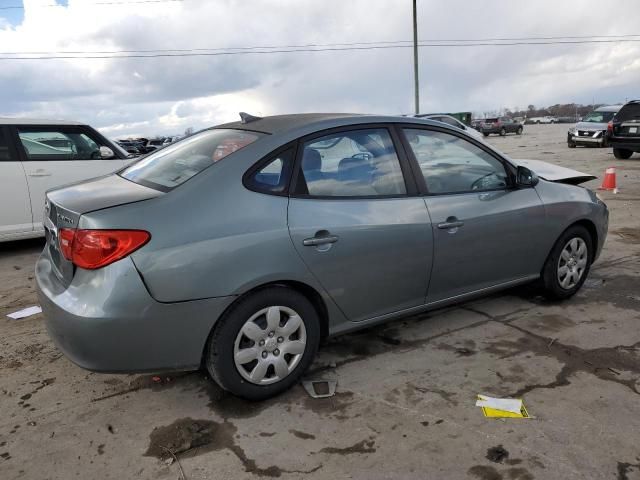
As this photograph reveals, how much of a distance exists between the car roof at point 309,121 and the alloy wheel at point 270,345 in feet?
3.58

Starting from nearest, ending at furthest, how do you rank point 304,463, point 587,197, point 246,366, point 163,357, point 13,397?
point 304,463 → point 163,357 → point 246,366 → point 13,397 → point 587,197

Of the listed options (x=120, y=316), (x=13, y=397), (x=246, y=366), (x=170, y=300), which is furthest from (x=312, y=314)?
(x=13, y=397)

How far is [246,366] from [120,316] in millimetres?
750

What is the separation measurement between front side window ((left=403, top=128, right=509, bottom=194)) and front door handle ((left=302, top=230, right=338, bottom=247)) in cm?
90

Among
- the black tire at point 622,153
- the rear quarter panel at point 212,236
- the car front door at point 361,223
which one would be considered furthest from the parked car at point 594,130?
the rear quarter panel at point 212,236

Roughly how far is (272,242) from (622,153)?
1734cm

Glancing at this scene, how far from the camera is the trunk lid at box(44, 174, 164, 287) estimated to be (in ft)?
8.98

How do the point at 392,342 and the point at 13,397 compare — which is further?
the point at 392,342

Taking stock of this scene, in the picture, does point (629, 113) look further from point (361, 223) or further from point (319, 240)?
point (319, 240)

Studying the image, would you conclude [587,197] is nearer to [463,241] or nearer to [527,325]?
[527,325]

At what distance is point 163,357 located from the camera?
2.72 m

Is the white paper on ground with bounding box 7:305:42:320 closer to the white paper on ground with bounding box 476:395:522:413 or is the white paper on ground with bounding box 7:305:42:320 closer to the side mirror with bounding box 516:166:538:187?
the white paper on ground with bounding box 476:395:522:413

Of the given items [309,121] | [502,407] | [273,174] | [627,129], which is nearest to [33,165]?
[309,121]

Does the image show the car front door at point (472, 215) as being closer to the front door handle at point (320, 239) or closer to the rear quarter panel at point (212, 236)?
the front door handle at point (320, 239)
